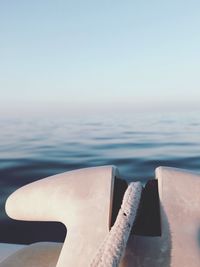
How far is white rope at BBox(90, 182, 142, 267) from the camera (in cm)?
99

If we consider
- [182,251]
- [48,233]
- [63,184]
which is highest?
[63,184]

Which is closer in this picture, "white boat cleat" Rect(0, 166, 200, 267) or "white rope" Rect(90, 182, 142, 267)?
"white rope" Rect(90, 182, 142, 267)

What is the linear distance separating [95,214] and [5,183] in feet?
11.8

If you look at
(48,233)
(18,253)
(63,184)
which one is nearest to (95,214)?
(63,184)

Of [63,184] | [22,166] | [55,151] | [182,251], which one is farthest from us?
[55,151]

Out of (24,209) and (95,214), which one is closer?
(95,214)

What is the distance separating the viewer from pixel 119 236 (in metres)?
1.08

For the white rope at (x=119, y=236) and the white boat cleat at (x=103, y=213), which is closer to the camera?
the white rope at (x=119, y=236)

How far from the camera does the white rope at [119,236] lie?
99 cm

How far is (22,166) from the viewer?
572 centimetres

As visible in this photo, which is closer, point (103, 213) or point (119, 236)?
point (119, 236)

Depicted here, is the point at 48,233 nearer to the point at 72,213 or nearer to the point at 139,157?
the point at 72,213

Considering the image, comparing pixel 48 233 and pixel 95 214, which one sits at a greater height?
pixel 95 214

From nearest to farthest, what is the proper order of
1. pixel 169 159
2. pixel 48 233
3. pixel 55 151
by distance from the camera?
pixel 48 233 < pixel 169 159 < pixel 55 151
